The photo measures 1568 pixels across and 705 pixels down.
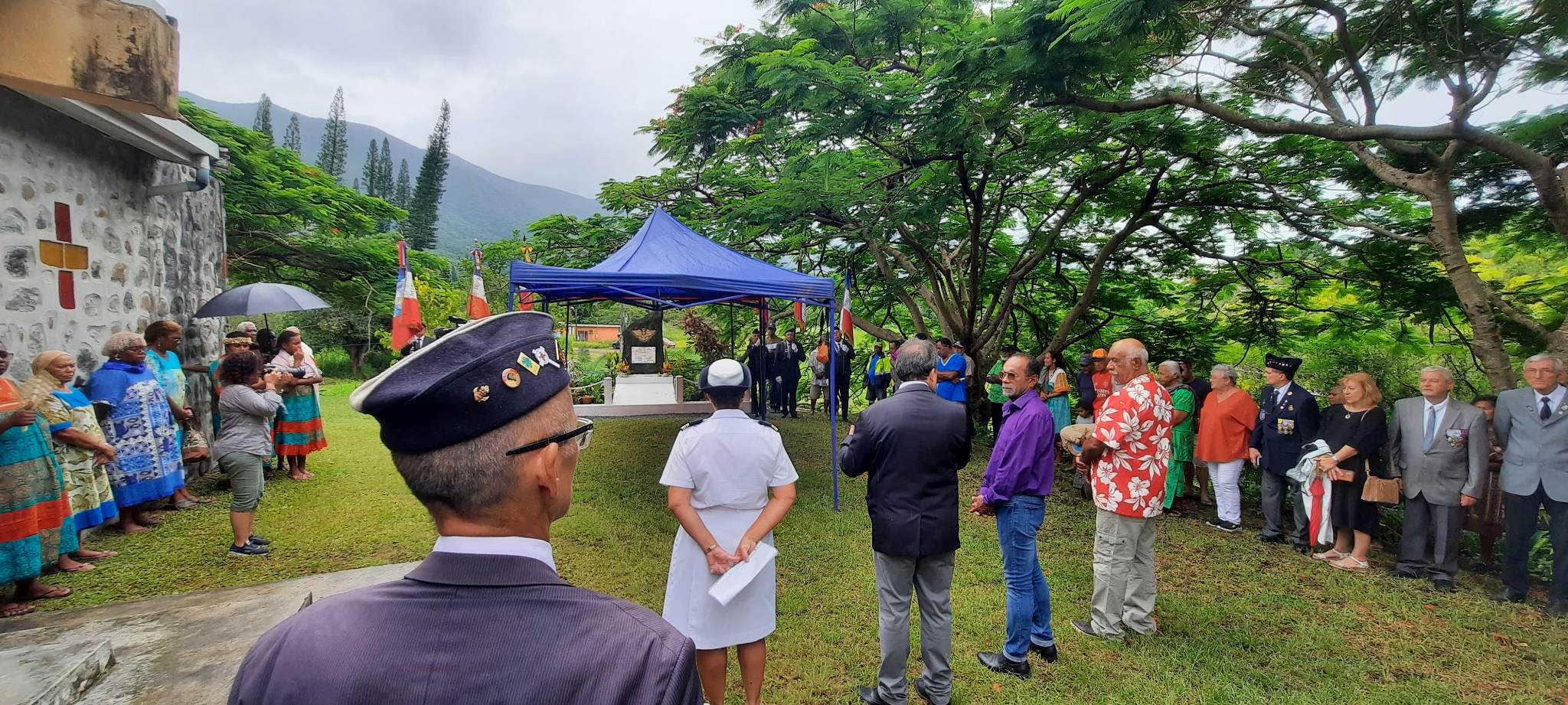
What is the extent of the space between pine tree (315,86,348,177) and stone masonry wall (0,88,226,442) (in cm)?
→ 5033

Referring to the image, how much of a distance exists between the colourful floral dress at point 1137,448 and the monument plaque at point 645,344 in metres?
8.33

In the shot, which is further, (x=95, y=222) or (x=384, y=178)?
(x=384, y=178)

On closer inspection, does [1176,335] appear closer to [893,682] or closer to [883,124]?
[883,124]

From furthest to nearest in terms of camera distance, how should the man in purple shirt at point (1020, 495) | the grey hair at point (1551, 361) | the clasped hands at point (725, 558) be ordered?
the grey hair at point (1551, 361) → the man in purple shirt at point (1020, 495) → the clasped hands at point (725, 558)

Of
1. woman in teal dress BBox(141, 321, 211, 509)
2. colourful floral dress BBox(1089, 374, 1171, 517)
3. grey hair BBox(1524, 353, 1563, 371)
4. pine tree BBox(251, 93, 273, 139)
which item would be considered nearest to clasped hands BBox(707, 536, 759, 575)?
colourful floral dress BBox(1089, 374, 1171, 517)

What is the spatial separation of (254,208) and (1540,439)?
17.3 metres

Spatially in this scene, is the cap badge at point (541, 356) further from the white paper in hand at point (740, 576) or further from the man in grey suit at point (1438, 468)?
the man in grey suit at point (1438, 468)

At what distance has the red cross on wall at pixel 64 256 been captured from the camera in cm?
482

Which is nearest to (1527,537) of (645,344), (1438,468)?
(1438,468)

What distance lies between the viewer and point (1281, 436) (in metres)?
6.09

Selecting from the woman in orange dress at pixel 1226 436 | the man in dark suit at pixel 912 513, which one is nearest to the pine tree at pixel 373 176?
the woman in orange dress at pixel 1226 436

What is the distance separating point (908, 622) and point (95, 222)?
6.82 meters

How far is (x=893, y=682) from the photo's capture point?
10.3 feet

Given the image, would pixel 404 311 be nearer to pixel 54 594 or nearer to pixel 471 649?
pixel 54 594
